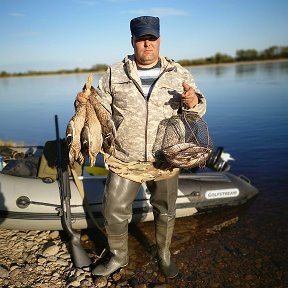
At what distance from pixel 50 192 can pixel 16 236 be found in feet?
2.82

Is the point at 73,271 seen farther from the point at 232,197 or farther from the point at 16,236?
the point at 232,197

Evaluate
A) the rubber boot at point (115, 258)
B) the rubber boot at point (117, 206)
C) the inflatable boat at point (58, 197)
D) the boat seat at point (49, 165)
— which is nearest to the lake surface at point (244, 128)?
the inflatable boat at point (58, 197)

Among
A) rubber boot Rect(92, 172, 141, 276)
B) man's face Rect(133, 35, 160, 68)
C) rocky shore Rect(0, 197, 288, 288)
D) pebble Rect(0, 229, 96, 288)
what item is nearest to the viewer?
man's face Rect(133, 35, 160, 68)

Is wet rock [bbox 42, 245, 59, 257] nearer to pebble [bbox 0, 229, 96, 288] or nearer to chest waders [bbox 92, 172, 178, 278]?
pebble [bbox 0, 229, 96, 288]

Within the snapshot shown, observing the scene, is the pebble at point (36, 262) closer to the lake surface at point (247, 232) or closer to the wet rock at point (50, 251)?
the wet rock at point (50, 251)

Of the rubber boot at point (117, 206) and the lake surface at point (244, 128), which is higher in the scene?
the rubber boot at point (117, 206)

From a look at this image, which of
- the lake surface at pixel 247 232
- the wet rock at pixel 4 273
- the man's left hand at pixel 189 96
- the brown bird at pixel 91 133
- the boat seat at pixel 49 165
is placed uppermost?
the man's left hand at pixel 189 96

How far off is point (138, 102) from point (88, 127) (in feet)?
1.90

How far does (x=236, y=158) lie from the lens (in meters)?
8.81

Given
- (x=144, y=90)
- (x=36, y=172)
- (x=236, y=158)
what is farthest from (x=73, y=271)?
(x=236, y=158)

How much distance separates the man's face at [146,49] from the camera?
2.99 meters

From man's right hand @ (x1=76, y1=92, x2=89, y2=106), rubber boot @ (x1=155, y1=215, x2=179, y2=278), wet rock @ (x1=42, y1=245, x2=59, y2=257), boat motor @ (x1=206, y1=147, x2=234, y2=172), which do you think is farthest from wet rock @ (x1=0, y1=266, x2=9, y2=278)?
boat motor @ (x1=206, y1=147, x2=234, y2=172)

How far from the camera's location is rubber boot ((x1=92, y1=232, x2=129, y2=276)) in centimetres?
359

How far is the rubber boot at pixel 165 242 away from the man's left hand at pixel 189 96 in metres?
1.28
